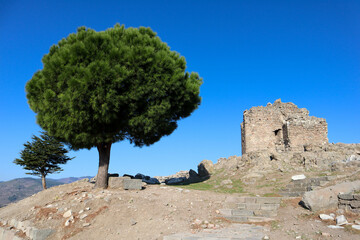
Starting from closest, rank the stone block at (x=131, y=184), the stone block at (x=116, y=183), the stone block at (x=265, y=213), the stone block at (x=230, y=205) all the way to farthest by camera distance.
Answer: the stone block at (x=265, y=213) → the stone block at (x=230, y=205) → the stone block at (x=131, y=184) → the stone block at (x=116, y=183)

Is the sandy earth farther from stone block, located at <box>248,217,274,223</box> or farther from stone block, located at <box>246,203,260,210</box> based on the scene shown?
stone block, located at <box>246,203,260,210</box>

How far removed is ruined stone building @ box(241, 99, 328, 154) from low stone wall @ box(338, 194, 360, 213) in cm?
1504

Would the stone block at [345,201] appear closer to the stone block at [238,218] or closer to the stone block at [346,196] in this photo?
the stone block at [346,196]

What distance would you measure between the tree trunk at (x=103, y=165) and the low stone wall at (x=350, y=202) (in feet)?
31.0

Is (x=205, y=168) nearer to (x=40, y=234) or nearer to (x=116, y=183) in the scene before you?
(x=116, y=183)

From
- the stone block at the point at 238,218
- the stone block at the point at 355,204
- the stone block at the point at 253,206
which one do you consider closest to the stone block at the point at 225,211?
the stone block at the point at 238,218

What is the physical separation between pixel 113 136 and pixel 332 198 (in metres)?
9.40

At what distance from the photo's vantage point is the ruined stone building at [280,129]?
22.9 metres

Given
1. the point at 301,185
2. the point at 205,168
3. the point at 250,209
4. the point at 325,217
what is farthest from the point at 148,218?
the point at 205,168

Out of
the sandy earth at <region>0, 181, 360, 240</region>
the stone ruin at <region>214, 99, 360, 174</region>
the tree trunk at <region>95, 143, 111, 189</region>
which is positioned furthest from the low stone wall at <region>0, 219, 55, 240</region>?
the stone ruin at <region>214, 99, 360, 174</region>

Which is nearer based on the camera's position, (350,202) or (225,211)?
(350,202)

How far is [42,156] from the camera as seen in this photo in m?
20.3

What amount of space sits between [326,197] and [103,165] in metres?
9.42

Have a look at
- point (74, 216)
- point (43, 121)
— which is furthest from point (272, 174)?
point (43, 121)
